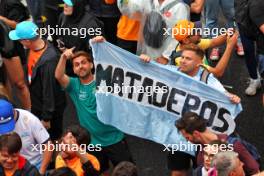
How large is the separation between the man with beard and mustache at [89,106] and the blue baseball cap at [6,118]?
0.66 m

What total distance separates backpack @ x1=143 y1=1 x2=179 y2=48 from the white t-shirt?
1.81m

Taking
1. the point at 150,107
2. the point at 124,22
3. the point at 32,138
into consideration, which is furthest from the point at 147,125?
the point at 124,22

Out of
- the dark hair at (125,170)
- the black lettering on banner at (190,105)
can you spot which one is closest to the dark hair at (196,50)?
the black lettering on banner at (190,105)

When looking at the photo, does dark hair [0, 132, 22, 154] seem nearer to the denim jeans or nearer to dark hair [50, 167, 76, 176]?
dark hair [50, 167, 76, 176]

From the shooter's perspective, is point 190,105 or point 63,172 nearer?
point 63,172

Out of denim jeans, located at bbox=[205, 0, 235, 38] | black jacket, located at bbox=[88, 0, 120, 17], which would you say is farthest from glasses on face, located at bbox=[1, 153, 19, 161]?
denim jeans, located at bbox=[205, 0, 235, 38]

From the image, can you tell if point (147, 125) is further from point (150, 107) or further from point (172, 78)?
point (172, 78)

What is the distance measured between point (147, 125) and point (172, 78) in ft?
1.70

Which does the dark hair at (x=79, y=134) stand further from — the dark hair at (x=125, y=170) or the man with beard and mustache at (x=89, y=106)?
the man with beard and mustache at (x=89, y=106)

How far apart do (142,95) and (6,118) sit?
1.28 meters

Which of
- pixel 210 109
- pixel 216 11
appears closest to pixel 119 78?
pixel 210 109

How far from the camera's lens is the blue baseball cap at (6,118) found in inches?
162

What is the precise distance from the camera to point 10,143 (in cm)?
370

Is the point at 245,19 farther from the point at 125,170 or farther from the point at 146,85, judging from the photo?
the point at 125,170
